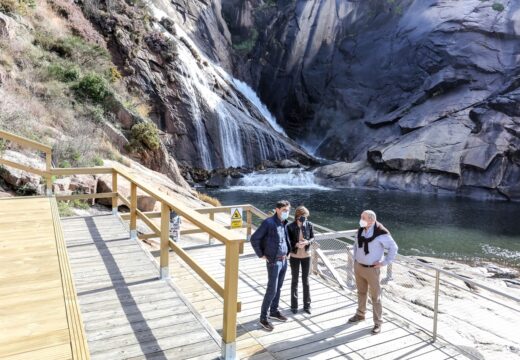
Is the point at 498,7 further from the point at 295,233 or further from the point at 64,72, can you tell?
the point at 295,233

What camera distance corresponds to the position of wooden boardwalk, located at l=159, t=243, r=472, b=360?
4.98 metres

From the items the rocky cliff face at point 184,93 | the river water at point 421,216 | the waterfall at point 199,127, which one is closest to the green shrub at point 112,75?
the rocky cliff face at point 184,93

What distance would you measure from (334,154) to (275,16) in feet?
72.2

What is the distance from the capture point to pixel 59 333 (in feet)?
10.3

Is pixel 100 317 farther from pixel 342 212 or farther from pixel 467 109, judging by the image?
pixel 467 109

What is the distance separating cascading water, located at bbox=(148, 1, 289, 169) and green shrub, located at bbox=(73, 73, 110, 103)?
13.2 meters

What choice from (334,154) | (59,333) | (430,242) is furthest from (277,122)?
(59,333)

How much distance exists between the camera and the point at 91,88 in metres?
18.5

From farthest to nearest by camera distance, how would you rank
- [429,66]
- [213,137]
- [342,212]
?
[429,66]
[213,137]
[342,212]

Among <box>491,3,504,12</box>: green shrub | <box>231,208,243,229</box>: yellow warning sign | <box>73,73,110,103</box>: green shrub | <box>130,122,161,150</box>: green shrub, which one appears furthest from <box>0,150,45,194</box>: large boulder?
<box>491,3,504,12</box>: green shrub

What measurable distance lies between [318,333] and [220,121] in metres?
28.9

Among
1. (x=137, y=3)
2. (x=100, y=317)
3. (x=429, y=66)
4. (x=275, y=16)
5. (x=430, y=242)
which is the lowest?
(x=430, y=242)

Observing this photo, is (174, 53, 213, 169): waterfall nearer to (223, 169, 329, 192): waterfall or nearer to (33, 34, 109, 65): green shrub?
(223, 169, 329, 192): waterfall

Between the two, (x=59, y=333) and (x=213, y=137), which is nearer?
(x=59, y=333)
